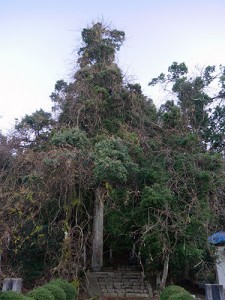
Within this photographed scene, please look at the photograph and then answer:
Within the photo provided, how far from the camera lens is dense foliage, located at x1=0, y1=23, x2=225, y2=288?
920cm

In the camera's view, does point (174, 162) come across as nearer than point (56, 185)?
No

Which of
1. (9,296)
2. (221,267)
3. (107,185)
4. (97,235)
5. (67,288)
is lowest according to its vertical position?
(67,288)

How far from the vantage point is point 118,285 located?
33.6ft

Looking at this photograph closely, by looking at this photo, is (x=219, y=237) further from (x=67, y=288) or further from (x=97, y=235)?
(x=67, y=288)

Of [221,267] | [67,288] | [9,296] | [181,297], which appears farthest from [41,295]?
[221,267]

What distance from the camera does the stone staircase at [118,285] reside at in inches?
378

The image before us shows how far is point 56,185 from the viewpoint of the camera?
9.78 m

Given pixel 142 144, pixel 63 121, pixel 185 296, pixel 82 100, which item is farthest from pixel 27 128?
pixel 185 296

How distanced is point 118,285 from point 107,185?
10.9 feet

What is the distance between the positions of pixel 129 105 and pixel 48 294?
863 centimetres

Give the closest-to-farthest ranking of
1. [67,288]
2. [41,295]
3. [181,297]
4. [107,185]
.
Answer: [181,297], [41,295], [67,288], [107,185]

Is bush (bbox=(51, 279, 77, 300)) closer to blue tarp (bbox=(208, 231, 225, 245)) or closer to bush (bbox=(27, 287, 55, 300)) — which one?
bush (bbox=(27, 287, 55, 300))

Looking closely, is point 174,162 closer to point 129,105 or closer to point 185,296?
point 129,105

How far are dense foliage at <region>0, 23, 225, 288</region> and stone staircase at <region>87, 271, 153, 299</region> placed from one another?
25.4 inches
